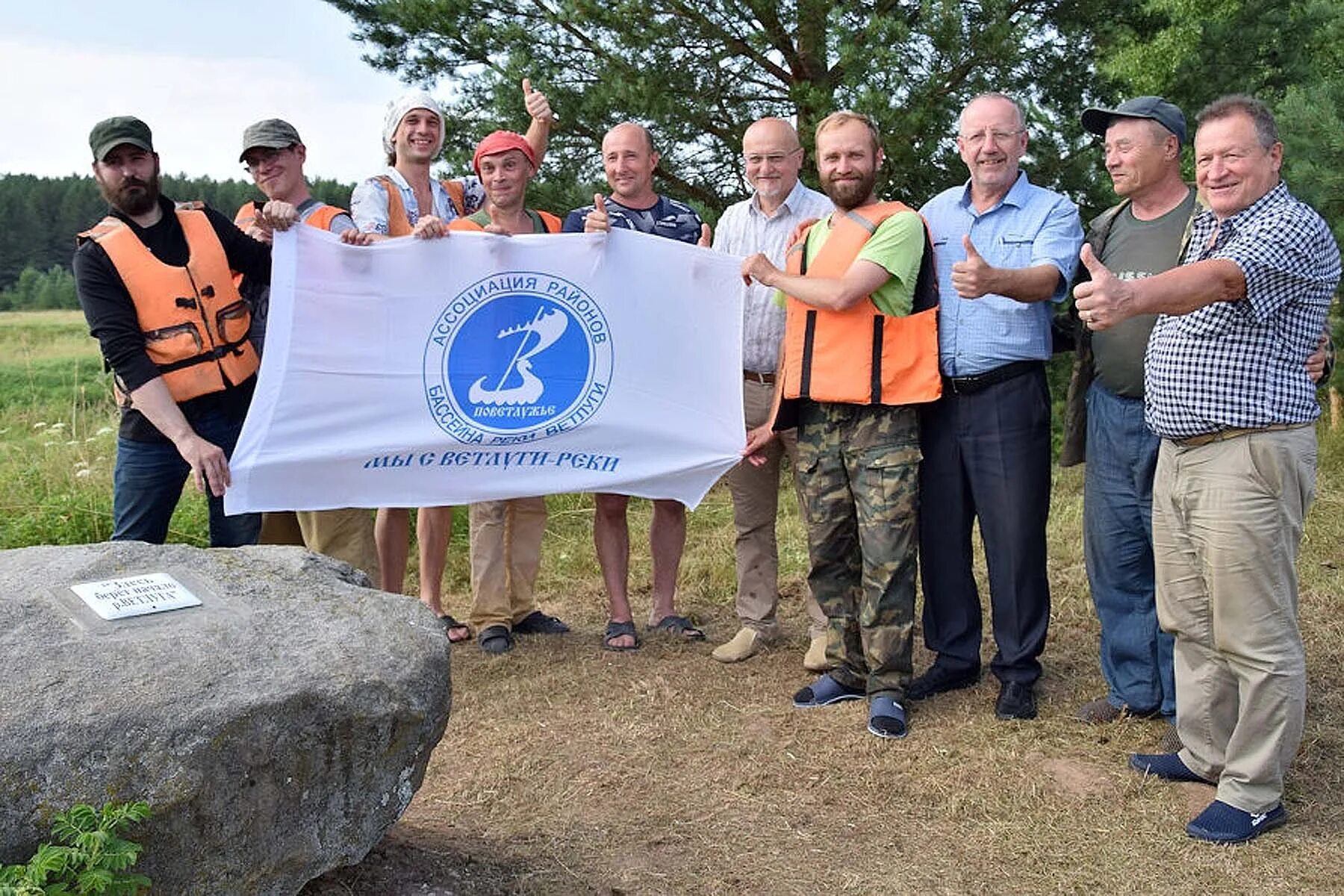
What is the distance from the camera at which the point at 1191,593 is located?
3910 mm

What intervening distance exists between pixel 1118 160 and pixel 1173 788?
84.3 inches

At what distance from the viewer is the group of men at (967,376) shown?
363 centimetres

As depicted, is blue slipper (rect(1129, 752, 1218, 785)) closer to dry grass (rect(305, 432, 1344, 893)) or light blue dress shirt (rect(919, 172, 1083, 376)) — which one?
dry grass (rect(305, 432, 1344, 893))

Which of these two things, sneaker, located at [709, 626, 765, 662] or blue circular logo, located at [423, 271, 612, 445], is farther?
sneaker, located at [709, 626, 765, 662]

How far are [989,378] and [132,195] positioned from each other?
10.5 feet

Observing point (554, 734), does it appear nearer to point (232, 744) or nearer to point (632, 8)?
point (232, 744)

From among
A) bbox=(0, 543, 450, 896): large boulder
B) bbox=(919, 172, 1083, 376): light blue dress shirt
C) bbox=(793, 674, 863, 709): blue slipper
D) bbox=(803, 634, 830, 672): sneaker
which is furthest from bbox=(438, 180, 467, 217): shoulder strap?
bbox=(0, 543, 450, 896): large boulder

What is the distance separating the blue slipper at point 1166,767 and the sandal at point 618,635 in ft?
7.55

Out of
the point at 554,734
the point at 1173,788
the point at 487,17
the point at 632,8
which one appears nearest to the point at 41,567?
the point at 554,734

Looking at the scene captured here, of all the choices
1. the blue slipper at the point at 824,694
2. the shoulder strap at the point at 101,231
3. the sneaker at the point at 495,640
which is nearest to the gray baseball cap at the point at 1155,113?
the blue slipper at the point at 824,694

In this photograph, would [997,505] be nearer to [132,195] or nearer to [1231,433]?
[1231,433]

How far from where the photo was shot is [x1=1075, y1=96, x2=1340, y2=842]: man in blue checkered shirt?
348 cm

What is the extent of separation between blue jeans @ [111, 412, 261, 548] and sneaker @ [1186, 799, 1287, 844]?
3.54m

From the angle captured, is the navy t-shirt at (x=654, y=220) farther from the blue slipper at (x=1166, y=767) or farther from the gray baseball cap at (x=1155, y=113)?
the blue slipper at (x=1166, y=767)
